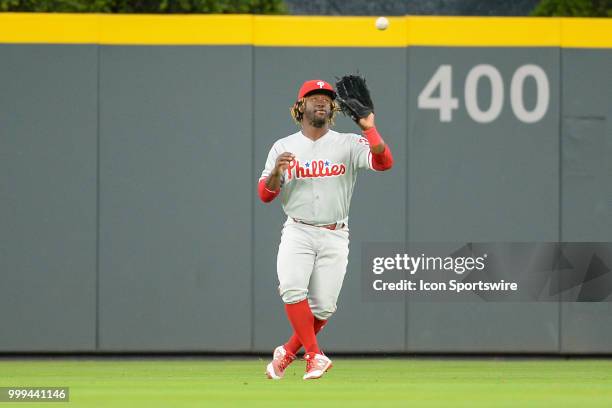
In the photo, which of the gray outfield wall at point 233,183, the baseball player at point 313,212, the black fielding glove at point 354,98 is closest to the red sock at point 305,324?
the baseball player at point 313,212

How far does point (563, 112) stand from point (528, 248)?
1.08m

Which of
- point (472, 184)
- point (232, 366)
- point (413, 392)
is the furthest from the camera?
point (472, 184)

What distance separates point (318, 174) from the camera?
7738 mm

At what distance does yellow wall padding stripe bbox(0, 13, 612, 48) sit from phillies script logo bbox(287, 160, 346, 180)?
2.44m

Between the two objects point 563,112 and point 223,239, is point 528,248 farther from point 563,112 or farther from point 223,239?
point 223,239

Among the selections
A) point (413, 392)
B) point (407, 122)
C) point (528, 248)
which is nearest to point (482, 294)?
point (528, 248)

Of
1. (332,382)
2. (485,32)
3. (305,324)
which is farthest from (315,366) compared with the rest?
(485,32)

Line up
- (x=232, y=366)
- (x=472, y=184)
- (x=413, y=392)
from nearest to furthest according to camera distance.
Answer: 1. (x=413, y=392)
2. (x=232, y=366)
3. (x=472, y=184)

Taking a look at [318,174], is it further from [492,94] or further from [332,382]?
[492,94]

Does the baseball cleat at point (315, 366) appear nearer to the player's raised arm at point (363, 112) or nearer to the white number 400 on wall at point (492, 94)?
the player's raised arm at point (363, 112)

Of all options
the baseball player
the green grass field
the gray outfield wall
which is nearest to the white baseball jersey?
the baseball player

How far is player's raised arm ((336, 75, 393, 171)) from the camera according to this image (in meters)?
7.54

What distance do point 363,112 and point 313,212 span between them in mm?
666

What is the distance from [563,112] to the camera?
10047 mm
